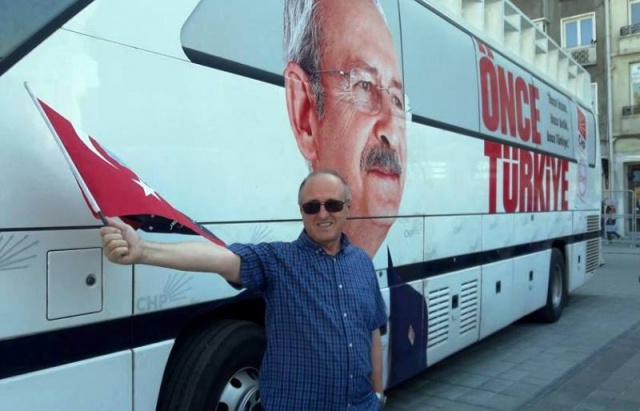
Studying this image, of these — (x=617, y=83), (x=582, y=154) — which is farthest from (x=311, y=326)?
(x=617, y=83)

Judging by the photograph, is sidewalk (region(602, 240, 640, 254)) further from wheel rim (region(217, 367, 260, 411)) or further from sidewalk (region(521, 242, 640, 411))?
wheel rim (region(217, 367, 260, 411))

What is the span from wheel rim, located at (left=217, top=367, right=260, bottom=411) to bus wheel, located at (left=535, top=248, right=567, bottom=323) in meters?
6.44

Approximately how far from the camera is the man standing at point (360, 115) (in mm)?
3871

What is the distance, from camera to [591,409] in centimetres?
526

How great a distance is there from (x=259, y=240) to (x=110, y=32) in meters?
1.32

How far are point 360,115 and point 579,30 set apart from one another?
29348 millimetres

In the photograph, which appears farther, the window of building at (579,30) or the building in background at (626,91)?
the window of building at (579,30)

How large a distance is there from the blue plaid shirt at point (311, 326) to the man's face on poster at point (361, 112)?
147 centimetres

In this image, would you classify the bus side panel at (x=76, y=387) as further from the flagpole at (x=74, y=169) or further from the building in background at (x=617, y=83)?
the building in background at (x=617, y=83)

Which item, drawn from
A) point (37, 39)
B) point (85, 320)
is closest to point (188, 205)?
point (85, 320)

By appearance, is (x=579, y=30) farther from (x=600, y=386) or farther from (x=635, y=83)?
(x=600, y=386)

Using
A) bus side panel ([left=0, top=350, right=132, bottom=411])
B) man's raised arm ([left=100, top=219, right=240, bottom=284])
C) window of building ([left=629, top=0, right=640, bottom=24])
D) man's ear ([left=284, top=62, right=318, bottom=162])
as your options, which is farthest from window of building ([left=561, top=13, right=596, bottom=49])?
bus side panel ([left=0, top=350, right=132, bottom=411])

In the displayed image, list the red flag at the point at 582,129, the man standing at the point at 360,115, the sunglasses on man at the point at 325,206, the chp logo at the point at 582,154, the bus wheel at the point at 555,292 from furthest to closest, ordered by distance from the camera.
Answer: the red flag at the point at 582,129, the chp logo at the point at 582,154, the bus wheel at the point at 555,292, the man standing at the point at 360,115, the sunglasses on man at the point at 325,206

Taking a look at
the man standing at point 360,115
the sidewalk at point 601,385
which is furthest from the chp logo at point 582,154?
the man standing at point 360,115
